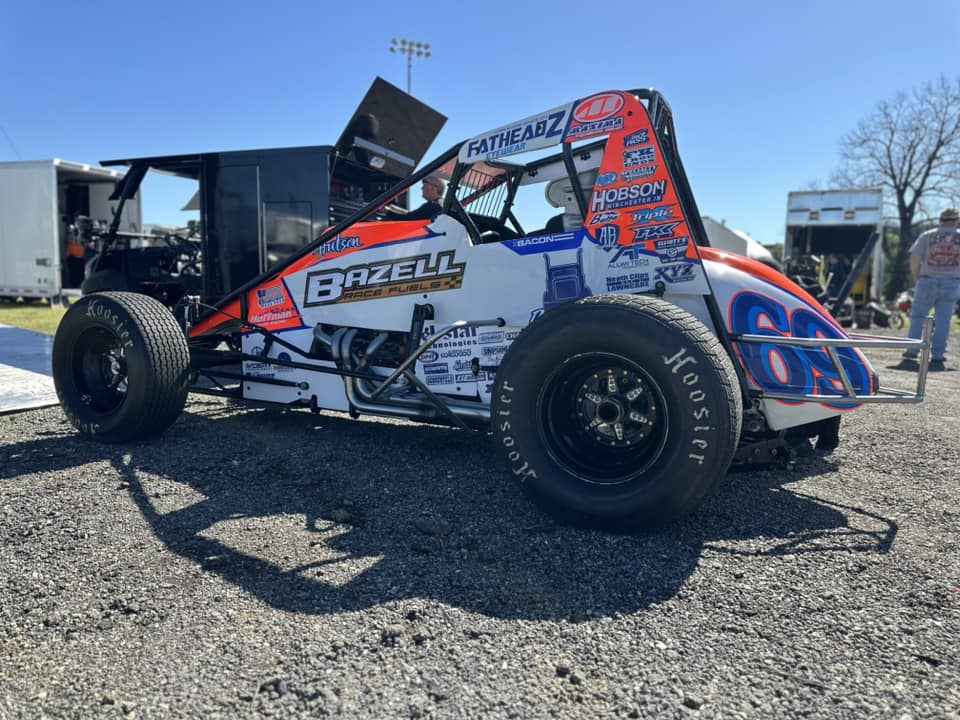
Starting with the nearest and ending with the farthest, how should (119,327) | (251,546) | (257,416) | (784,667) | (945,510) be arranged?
1. (784,667)
2. (251,546)
3. (945,510)
4. (119,327)
5. (257,416)

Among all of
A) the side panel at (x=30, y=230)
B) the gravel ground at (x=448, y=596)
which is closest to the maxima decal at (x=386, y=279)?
the gravel ground at (x=448, y=596)

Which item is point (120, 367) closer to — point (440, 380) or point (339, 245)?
point (339, 245)

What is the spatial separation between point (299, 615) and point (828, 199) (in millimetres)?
17404

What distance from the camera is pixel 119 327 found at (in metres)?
4.54

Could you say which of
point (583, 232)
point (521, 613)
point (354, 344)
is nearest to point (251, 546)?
point (521, 613)

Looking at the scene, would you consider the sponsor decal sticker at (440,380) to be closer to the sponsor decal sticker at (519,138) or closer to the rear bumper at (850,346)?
the sponsor decal sticker at (519,138)

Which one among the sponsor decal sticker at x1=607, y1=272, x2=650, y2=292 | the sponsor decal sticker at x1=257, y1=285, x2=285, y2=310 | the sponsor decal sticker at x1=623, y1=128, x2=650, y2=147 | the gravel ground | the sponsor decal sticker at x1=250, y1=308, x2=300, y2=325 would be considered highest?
the sponsor decal sticker at x1=623, y1=128, x2=650, y2=147

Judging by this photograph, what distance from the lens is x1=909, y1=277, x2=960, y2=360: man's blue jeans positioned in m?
8.89

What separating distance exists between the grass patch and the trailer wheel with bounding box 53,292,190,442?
21.9 ft

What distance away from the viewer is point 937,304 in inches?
353

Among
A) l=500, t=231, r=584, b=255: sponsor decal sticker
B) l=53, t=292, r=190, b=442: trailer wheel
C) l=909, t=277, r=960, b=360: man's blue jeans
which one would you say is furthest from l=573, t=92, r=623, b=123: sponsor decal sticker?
l=909, t=277, r=960, b=360: man's blue jeans

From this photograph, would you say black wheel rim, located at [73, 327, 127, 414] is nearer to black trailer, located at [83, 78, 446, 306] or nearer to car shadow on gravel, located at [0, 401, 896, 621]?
car shadow on gravel, located at [0, 401, 896, 621]

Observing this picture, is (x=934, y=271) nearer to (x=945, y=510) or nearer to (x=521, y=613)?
(x=945, y=510)

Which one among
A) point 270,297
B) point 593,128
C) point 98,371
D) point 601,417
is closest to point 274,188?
point 270,297
